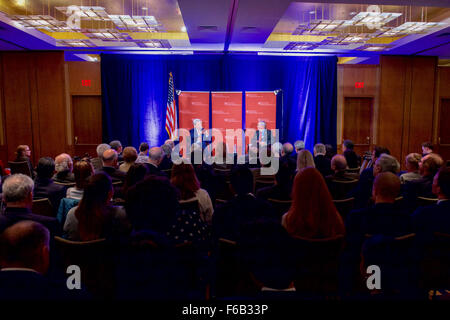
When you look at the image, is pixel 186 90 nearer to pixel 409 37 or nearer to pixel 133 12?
pixel 133 12

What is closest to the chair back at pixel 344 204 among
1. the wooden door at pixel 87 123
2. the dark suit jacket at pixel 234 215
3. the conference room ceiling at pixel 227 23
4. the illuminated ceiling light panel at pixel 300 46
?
the dark suit jacket at pixel 234 215

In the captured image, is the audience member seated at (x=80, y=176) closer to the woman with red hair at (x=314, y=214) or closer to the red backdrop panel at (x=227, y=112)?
the woman with red hair at (x=314, y=214)

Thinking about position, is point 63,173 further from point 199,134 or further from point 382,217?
point 199,134

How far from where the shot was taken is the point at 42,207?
10.7 feet

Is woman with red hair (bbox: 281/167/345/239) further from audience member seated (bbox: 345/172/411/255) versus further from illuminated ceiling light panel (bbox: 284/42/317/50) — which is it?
illuminated ceiling light panel (bbox: 284/42/317/50)

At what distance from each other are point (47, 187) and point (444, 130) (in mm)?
11238

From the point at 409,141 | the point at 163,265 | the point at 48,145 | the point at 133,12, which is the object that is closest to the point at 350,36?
the point at 409,141

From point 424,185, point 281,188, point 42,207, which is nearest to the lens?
point 42,207

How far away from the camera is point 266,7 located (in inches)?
234

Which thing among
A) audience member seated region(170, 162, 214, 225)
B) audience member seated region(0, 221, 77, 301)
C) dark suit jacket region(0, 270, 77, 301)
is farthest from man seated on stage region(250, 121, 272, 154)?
dark suit jacket region(0, 270, 77, 301)

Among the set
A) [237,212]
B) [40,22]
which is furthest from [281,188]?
[40,22]

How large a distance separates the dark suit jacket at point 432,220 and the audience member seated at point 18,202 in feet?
9.53

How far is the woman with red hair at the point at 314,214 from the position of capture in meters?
2.26

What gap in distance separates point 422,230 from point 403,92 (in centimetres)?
862
